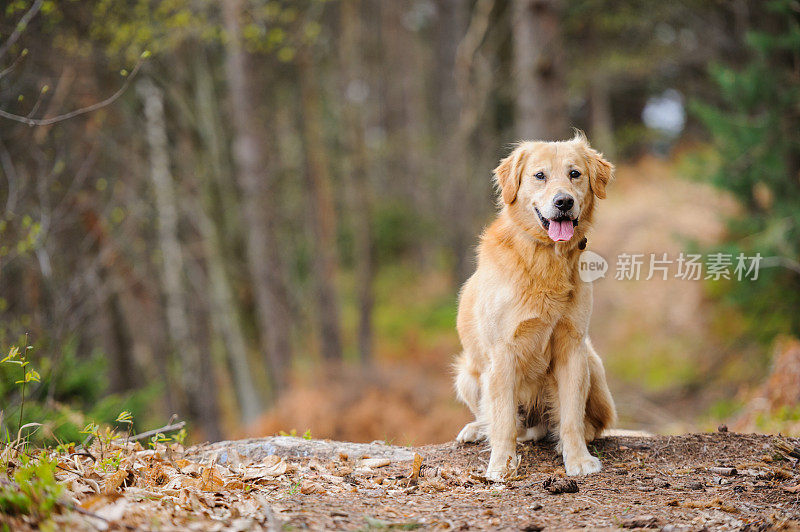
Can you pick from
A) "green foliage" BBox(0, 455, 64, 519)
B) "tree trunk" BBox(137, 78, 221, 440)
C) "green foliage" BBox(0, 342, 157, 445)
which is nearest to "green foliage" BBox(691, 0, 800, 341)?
"green foliage" BBox(0, 342, 157, 445)

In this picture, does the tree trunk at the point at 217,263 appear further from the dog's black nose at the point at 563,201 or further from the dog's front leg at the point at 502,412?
the dog's black nose at the point at 563,201

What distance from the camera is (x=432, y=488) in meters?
3.83

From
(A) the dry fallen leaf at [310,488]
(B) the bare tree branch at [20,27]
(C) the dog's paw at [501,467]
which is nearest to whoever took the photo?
(A) the dry fallen leaf at [310,488]

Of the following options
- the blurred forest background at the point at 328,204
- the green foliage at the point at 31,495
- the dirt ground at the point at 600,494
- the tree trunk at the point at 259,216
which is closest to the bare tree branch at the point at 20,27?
the blurred forest background at the point at 328,204

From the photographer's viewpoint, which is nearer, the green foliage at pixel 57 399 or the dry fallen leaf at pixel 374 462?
the dry fallen leaf at pixel 374 462

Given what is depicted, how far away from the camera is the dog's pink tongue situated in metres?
4.06

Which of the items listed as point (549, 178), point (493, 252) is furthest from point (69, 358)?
point (549, 178)

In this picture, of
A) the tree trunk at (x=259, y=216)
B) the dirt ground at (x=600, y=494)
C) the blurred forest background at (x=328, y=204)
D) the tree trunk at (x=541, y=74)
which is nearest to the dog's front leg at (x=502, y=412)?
the dirt ground at (x=600, y=494)

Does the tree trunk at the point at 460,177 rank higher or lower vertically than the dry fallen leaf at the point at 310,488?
higher

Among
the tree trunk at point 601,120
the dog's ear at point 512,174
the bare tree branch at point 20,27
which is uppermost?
the tree trunk at point 601,120

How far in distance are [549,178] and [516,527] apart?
2.10 meters

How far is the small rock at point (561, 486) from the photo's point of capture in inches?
145

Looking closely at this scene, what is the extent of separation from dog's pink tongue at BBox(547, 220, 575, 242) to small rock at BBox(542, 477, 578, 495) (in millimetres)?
1379

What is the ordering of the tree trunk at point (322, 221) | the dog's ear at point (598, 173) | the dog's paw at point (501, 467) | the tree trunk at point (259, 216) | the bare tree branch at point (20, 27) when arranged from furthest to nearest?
the tree trunk at point (322, 221)
the tree trunk at point (259, 216)
the bare tree branch at point (20, 27)
the dog's ear at point (598, 173)
the dog's paw at point (501, 467)
